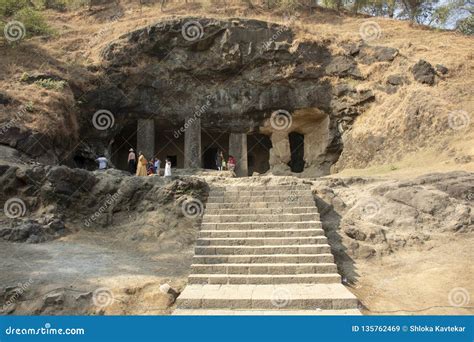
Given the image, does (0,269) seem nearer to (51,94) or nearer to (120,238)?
(120,238)

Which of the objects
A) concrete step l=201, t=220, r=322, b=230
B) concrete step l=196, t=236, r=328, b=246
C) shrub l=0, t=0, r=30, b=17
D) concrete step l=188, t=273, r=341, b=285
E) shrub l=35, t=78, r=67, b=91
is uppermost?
shrub l=0, t=0, r=30, b=17

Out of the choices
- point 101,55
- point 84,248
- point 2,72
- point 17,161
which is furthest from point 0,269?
point 101,55

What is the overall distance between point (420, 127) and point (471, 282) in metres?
10.4

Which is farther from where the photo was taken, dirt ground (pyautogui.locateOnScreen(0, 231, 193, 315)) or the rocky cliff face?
the rocky cliff face

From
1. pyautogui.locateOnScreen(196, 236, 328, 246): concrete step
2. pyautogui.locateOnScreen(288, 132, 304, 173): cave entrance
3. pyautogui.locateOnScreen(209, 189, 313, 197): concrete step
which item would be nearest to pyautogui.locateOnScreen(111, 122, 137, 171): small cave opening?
pyautogui.locateOnScreen(288, 132, 304, 173): cave entrance

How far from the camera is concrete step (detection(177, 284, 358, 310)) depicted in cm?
656

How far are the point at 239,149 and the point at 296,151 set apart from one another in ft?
14.3

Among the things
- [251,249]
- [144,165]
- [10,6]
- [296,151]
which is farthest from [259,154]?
[251,249]

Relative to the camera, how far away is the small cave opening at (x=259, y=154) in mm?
24234

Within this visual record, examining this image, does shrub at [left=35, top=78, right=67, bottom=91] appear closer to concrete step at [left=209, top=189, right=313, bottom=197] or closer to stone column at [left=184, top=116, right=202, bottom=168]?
stone column at [left=184, top=116, right=202, bottom=168]

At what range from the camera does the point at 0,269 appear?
A: 7945 mm

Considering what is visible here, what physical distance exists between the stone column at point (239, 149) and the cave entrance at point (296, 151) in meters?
3.59

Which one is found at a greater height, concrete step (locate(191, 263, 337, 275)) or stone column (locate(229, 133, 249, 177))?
stone column (locate(229, 133, 249, 177))

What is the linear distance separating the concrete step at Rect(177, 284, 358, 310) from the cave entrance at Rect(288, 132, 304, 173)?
57.4 ft
